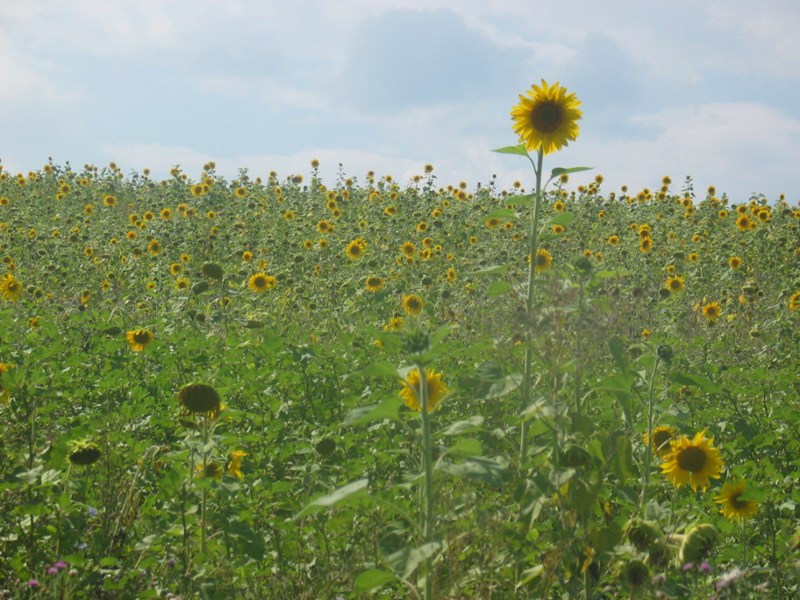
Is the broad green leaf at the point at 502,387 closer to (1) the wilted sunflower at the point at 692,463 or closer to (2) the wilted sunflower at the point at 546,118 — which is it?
(1) the wilted sunflower at the point at 692,463

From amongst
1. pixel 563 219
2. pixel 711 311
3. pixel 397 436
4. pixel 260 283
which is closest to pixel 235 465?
pixel 397 436

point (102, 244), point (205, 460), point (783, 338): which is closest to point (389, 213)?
point (102, 244)

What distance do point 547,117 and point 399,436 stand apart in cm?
155

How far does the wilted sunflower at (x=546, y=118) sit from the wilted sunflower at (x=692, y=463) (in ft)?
4.06

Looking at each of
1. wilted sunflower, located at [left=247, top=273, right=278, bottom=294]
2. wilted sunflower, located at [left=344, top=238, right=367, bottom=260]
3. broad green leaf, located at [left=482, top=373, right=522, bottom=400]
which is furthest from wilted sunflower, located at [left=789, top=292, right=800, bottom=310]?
broad green leaf, located at [left=482, top=373, right=522, bottom=400]

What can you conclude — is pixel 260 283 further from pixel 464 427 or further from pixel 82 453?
pixel 464 427

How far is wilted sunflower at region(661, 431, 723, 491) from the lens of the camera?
277 centimetres

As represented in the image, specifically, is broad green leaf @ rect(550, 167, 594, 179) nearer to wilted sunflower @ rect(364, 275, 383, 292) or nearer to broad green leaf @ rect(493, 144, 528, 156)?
broad green leaf @ rect(493, 144, 528, 156)

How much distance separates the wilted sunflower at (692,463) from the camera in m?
2.77

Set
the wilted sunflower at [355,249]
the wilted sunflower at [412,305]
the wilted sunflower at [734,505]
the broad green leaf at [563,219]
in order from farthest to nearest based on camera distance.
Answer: the wilted sunflower at [355,249], the wilted sunflower at [412,305], the wilted sunflower at [734,505], the broad green leaf at [563,219]

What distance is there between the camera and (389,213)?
37.6 feet

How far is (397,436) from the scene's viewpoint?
11.8ft

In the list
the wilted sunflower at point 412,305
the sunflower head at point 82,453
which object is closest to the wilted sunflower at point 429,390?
the sunflower head at point 82,453

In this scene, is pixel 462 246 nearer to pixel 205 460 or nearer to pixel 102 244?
pixel 102 244
